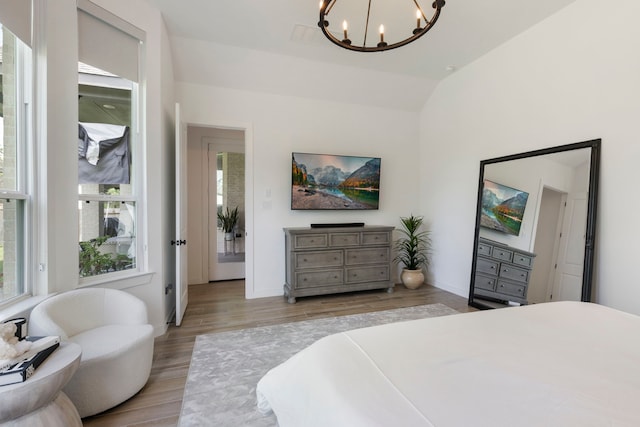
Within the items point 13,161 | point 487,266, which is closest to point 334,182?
point 487,266

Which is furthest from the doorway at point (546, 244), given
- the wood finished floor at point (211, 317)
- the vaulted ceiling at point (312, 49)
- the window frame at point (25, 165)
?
the window frame at point (25, 165)

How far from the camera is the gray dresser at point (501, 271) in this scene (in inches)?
120

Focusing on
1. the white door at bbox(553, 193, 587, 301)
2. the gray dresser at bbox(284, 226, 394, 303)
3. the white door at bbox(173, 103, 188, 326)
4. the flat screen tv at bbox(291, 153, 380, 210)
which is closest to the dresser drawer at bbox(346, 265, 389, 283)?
the gray dresser at bbox(284, 226, 394, 303)

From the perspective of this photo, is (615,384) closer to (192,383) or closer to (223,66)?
(192,383)

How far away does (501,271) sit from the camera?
333cm

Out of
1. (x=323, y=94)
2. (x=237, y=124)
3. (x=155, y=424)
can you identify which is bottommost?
(x=155, y=424)

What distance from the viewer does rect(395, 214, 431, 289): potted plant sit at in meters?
4.32

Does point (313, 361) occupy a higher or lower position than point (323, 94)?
lower

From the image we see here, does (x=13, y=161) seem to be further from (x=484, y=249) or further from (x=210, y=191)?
(x=484, y=249)

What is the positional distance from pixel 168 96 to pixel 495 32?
3708mm

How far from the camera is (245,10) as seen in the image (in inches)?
109

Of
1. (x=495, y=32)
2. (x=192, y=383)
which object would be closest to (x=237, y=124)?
(x=192, y=383)

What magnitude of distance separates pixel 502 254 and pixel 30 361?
4.05 metres

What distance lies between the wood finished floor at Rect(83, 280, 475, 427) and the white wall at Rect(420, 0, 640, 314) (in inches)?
42.0
